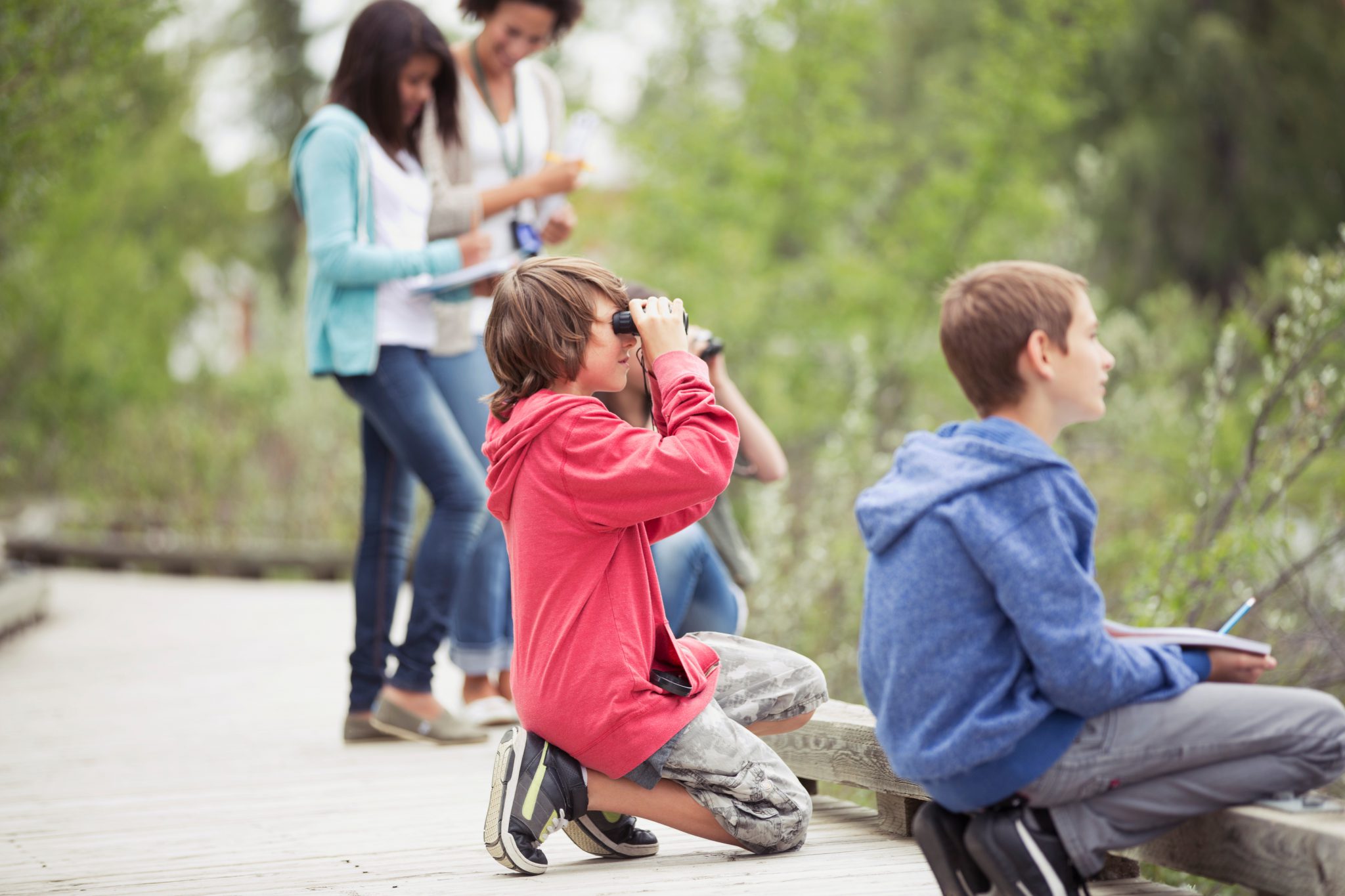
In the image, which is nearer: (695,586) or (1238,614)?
(1238,614)

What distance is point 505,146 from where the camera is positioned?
4.23 meters

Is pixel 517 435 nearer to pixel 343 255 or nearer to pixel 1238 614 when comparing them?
pixel 1238 614

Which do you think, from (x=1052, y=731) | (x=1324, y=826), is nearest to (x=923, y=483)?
(x=1052, y=731)

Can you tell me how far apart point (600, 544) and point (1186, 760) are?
3.46ft

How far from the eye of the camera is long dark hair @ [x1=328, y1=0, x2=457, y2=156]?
12.6ft

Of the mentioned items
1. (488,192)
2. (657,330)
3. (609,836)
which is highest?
(488,192)

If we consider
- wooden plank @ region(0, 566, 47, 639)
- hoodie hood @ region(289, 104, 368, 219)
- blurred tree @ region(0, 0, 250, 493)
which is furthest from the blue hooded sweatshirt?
wooden plank @ region(0, 566, 47, 639)

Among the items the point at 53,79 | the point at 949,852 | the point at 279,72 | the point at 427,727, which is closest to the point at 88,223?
the point at 53,79

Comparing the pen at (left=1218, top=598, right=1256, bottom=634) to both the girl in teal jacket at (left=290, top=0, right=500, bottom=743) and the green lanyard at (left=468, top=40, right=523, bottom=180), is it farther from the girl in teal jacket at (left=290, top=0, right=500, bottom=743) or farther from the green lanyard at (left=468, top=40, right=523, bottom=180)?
the green lanyard at (left=468, top=40, right=523, bottom=180)

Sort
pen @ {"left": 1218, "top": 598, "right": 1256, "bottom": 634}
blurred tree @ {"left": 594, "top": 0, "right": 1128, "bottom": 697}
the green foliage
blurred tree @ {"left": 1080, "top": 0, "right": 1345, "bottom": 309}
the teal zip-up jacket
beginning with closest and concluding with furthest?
pen @ {"left": 1218, "top": 598, "right": 1256, "bottom": 634} → the teal zip-up jacket → the green foliage → blurred tree @ {"left": 594, "top": 0, "right": 1128, "bottom": 697} → blurred tree @ {"left": 1080, "top": 0, "right": 1345, "bottom": 309}

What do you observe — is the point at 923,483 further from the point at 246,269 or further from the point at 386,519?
the point at 246,269

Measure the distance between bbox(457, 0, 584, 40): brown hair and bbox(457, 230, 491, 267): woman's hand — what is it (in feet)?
2.18

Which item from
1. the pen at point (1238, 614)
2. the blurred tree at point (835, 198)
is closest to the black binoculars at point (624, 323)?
the pen at point (1238, 614)

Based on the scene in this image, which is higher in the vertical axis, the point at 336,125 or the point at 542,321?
the point at 336,125
